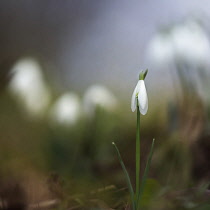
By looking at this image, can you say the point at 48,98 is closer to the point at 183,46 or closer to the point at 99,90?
the point at 99,90

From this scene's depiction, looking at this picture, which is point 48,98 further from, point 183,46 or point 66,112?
point 183,46

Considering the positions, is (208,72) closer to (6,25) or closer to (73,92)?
(73,92)

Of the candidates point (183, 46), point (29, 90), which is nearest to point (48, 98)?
point (29, 90)

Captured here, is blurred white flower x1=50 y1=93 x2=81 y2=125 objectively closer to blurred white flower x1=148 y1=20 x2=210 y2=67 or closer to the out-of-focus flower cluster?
the out-of-focus flower cluster

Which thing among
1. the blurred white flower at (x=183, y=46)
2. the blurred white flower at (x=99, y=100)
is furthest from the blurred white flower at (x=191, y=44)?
the blurred white flower at (x=99, y=100)

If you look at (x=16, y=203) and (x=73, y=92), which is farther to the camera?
(x=73, y=92)

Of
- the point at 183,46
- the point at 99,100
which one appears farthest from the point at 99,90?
the point at 183,46

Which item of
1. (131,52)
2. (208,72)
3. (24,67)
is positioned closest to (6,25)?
(24,67)
